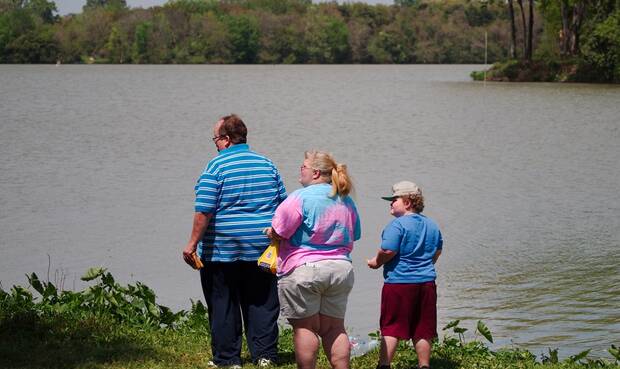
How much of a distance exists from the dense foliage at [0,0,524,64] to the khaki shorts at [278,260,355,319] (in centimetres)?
11932

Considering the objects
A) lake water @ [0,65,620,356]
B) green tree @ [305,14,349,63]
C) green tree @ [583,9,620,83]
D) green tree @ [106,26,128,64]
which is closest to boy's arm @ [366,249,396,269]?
lake water @ [0,65,620,356]

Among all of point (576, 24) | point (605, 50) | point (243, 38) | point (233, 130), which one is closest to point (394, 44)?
point (243, 38)

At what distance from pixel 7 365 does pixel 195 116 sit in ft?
113

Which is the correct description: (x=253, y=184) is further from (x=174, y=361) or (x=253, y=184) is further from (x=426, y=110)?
(x=426, y=110)

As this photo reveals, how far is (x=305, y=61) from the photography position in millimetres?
137000

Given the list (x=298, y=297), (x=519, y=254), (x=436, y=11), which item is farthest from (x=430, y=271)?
(x=436, y=11)

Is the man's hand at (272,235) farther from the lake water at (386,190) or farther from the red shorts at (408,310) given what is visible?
the lake water at (386,190)

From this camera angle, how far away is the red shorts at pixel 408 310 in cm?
750

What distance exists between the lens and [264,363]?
7.74m

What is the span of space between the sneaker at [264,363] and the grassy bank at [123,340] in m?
0.07

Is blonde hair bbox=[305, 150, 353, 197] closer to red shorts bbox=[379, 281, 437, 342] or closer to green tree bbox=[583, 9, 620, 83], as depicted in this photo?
red shorts bbox=[379, 281, 437, 342]

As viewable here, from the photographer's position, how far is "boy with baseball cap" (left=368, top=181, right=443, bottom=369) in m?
7.47

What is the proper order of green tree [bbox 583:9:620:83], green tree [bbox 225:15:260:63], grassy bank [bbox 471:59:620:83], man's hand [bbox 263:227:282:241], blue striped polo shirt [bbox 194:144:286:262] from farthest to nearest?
1. green tree [bbox 225:15:260:63]
2. grassy bank [bbox 471:59:620:83]
3. green tree [bbox 583:9:620:83]
4. blue striped polo shirt [bbox 194:144:286:262]
5. man's hand [bbox 263:227:282:241]

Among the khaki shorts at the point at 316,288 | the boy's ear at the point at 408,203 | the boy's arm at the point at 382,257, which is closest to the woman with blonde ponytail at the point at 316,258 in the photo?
the khaki shorts at the point at 316,288
